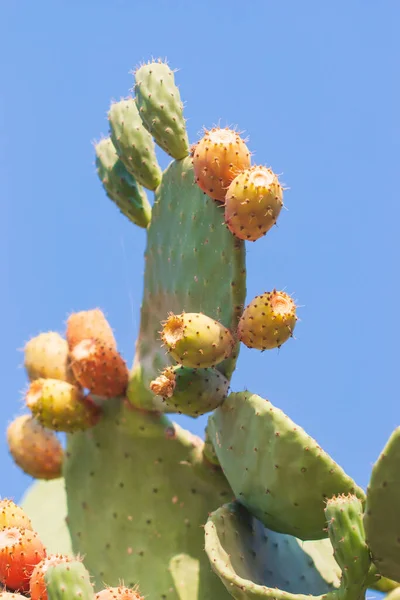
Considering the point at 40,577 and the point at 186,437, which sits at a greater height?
the point at 186,437

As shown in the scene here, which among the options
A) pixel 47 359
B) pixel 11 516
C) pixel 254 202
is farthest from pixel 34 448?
pixel 254 202

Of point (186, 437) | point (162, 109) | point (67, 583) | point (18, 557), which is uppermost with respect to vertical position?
point (162, 109)

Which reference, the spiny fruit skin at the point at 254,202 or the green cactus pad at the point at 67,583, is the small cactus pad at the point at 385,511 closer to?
the green cactus pad at the point at 67,583

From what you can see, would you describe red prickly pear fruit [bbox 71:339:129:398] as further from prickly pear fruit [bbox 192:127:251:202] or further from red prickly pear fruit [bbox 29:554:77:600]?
red prickly pear fruit [bbox 29:554:77:600]

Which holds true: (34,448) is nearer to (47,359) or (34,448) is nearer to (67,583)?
(47,359)

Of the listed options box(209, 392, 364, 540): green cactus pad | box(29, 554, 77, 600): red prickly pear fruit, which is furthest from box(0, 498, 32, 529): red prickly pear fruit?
box(209, 392, 364, 540): green cactus pad

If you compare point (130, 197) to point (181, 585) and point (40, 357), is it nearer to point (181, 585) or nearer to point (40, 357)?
point (40, 357)
